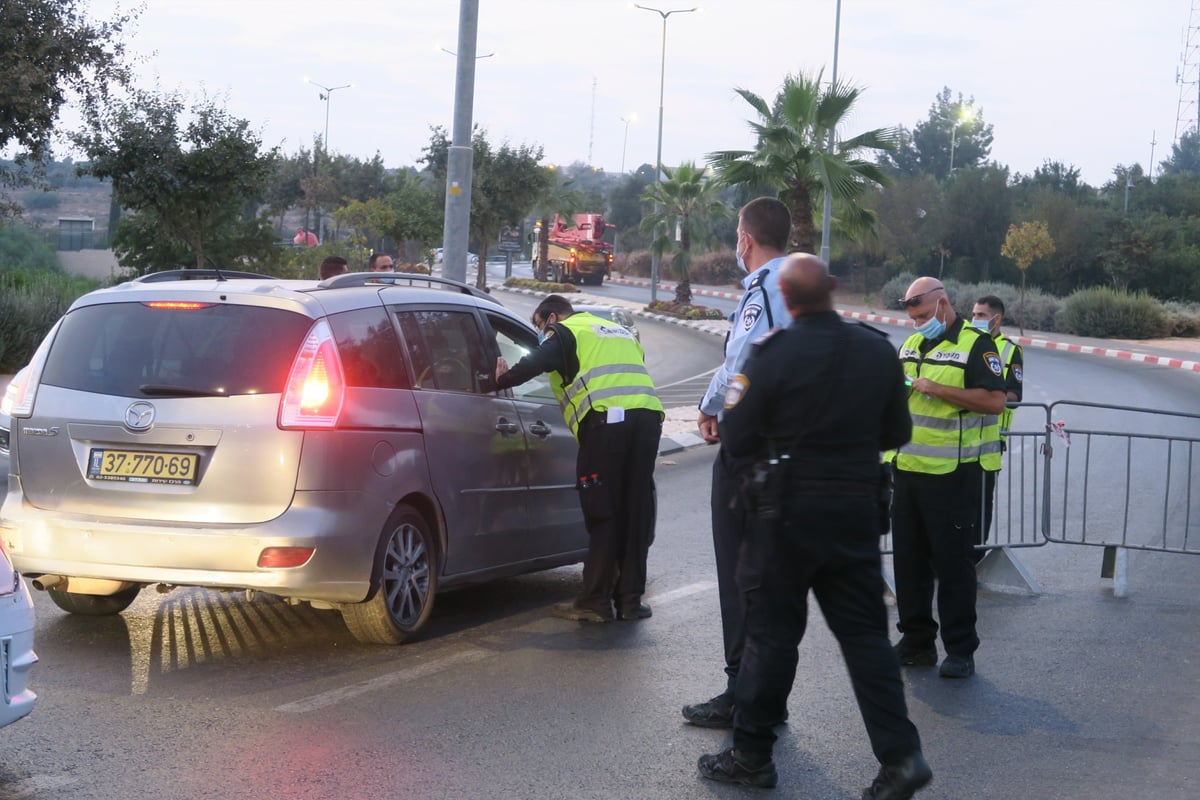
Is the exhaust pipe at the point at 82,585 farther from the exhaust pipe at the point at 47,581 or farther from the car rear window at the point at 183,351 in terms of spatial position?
the car rear window at the point at 183,351

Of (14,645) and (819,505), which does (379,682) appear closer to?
(14,645)

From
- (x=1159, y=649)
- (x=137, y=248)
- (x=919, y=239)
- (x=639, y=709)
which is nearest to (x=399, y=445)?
(x=639, y=709)

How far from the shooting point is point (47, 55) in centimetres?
1994

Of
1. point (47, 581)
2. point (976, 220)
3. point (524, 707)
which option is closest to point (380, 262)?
point (47, 581)

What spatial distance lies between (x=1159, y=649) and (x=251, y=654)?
461 cm

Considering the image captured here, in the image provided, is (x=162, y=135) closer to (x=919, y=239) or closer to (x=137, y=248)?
(x=137, y=248)

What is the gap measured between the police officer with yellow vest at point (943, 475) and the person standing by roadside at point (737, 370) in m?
1.17

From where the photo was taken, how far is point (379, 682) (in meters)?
5.93

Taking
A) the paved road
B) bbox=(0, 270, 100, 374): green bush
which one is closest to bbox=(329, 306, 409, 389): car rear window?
the paved road

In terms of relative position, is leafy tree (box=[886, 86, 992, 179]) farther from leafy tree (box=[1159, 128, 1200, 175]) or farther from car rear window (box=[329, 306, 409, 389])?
car rear window (box=[329, 306, 409, 389])

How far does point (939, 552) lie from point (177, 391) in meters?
3.56

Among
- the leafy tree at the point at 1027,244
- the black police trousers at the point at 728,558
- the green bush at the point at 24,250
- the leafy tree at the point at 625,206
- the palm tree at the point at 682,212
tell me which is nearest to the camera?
the black police trousers at the point at 728,558

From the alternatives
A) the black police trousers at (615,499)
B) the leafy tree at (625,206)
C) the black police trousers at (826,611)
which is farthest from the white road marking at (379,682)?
the leafy tree at (625,206)

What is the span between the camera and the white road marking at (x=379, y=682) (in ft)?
18.2
